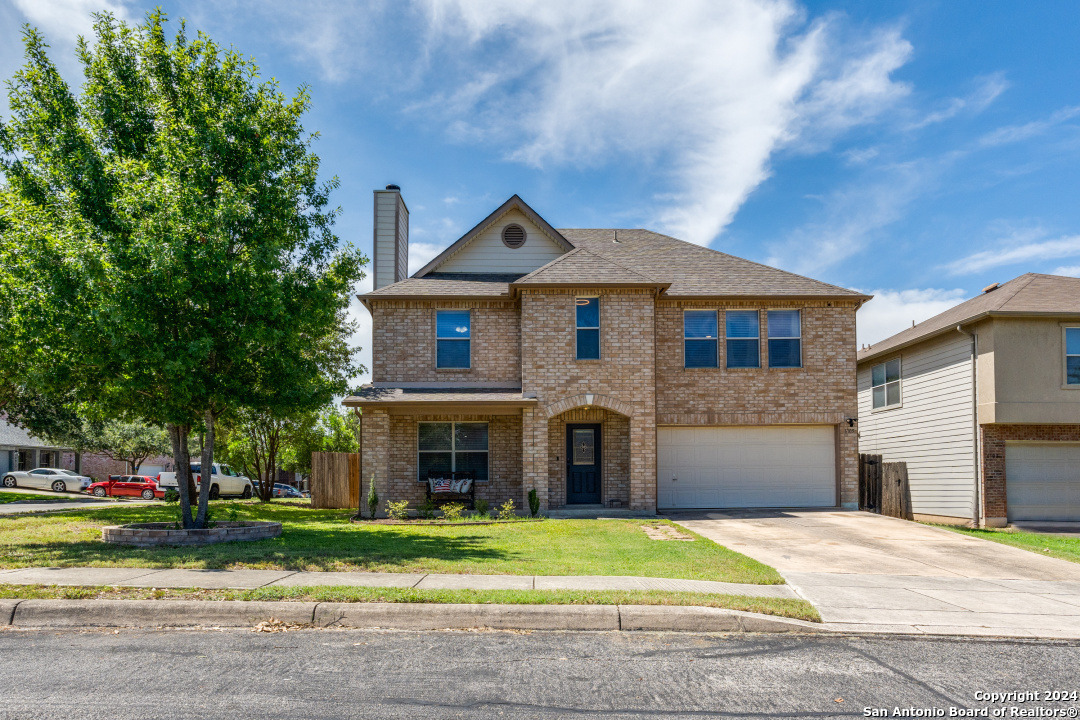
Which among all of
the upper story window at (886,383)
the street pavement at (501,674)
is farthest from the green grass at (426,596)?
the upper story window at (886,383)

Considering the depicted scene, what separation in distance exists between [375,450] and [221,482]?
18.9m

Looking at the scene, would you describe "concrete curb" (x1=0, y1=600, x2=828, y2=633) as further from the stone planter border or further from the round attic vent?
the round attic vent

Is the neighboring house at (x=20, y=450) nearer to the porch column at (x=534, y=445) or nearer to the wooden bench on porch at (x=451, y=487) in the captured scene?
the wooden bench on porch at (x=451, y=487)

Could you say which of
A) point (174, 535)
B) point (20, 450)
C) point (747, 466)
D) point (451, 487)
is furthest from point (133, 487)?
point (747, 466)

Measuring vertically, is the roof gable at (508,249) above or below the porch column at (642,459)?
above

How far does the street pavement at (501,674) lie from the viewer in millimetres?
4617

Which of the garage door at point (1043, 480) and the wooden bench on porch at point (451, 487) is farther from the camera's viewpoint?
the wooden bench on porch at point (451, 487)

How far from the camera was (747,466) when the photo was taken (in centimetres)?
1873

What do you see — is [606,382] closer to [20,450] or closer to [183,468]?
[183,468]

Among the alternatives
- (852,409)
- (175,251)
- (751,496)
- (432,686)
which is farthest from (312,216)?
(852,409)

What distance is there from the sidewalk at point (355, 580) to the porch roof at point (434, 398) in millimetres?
8137

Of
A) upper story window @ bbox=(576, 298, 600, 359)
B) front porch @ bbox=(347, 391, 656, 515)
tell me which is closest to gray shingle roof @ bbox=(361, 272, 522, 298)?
upper story window @ bbox=(576, 298, 600, 359)

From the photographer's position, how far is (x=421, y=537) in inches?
490

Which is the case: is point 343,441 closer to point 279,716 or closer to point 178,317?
Answer: point 178,317
